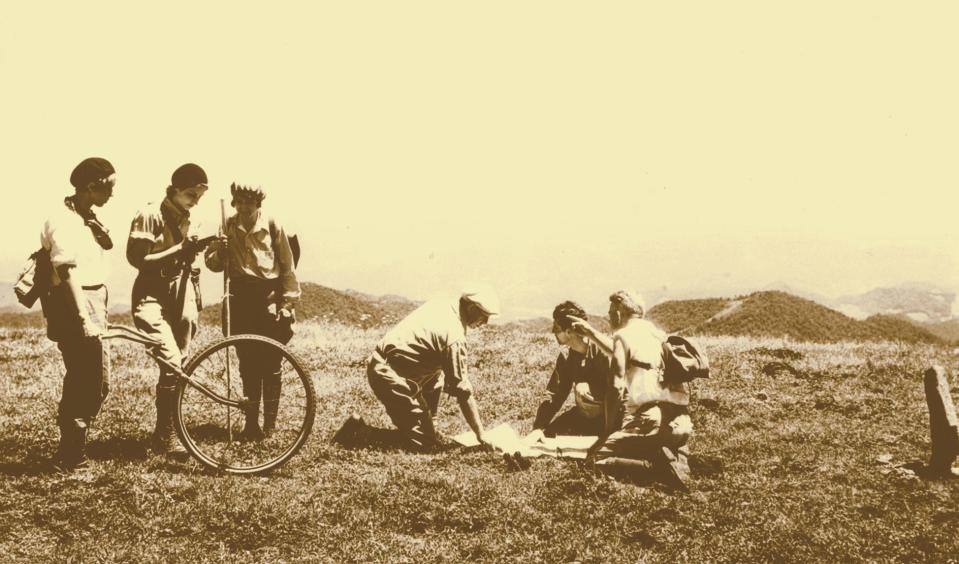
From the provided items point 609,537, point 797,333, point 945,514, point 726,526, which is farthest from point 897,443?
point 797,333

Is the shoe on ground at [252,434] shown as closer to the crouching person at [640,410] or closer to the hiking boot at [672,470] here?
the crouching person at [640,410]

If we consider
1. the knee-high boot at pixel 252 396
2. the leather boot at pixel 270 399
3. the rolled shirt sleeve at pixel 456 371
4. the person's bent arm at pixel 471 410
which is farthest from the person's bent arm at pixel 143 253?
the person's bent arm at pixel 471 410

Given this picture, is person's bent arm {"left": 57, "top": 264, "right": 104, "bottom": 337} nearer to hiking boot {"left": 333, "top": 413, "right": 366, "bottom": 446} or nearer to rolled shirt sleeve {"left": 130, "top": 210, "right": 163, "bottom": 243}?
rolled shirt sleeve {"left": 130, "top": 210, "right": 163, "bottom": 243}

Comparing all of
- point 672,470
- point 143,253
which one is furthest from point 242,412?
point 672,470

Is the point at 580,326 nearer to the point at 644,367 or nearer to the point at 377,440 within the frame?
the point at 644,367

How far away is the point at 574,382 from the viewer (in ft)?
26.3

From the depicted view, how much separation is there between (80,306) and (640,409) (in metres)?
4.63

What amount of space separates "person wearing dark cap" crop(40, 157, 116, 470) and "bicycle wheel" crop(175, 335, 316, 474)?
0.70 meters

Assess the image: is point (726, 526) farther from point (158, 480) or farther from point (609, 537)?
point (158, 480)

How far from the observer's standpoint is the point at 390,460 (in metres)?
6.99

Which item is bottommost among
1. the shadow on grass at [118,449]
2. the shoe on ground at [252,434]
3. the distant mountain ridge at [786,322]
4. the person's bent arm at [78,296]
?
the distant mountain ridge at [786,322]

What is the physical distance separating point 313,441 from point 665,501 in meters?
3.35

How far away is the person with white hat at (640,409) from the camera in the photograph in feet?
21.7

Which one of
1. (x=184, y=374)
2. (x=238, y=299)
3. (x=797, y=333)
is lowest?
(x=797, y=333)
